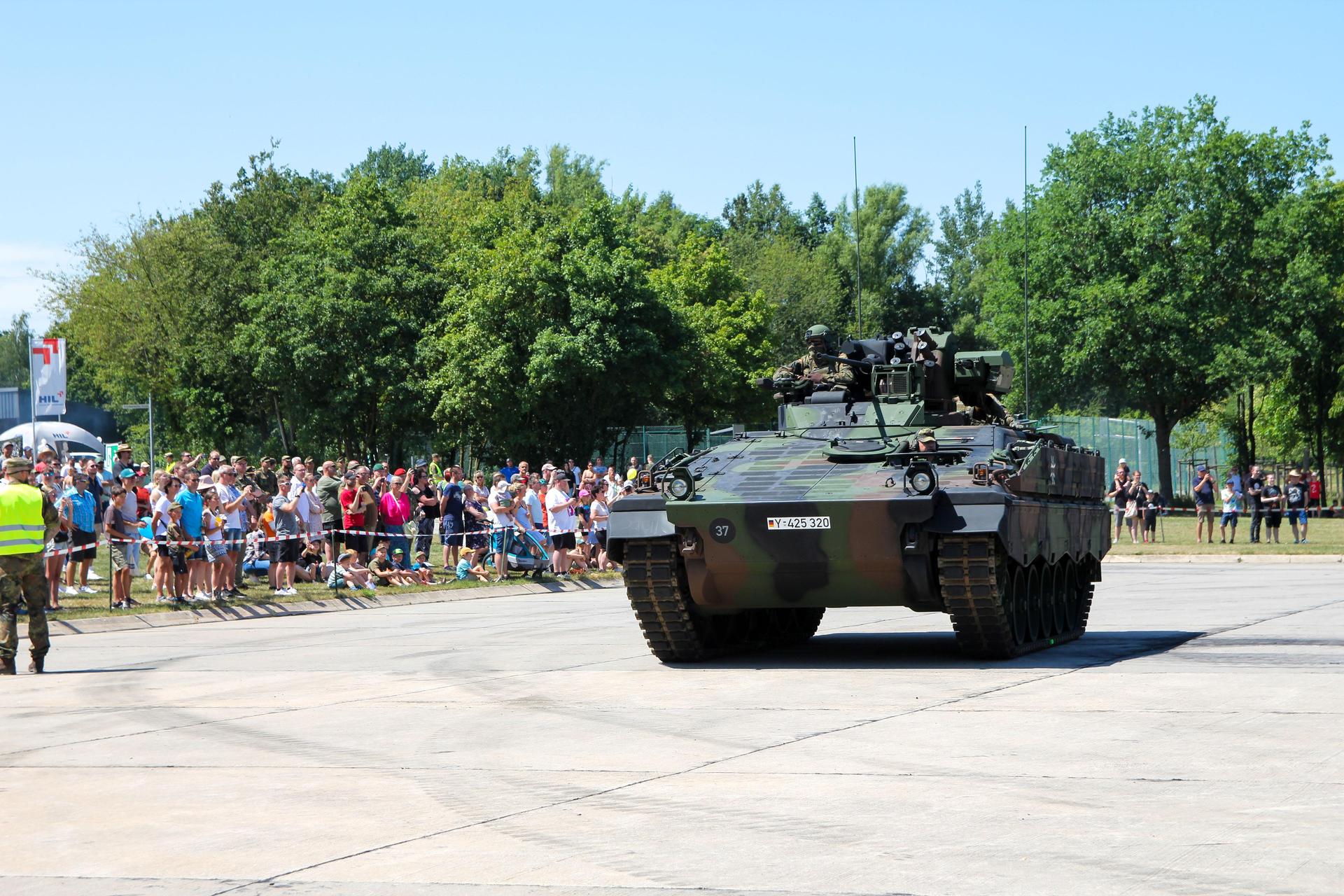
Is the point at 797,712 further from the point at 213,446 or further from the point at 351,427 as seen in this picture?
the point at 213,446

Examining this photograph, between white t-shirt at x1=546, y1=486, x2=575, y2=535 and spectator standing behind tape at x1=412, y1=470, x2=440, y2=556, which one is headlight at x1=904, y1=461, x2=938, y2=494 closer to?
white t-shirt at x1=546, y1=486, x2=575, y2=535

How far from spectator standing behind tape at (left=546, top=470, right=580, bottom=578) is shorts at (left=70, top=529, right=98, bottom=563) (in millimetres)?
7773

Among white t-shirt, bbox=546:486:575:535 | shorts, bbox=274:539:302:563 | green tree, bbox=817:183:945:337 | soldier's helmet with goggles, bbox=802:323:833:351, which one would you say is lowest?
shorts, bbox=274:539:302:563

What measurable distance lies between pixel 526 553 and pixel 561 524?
2.79 ft

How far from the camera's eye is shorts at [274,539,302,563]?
75.3ft

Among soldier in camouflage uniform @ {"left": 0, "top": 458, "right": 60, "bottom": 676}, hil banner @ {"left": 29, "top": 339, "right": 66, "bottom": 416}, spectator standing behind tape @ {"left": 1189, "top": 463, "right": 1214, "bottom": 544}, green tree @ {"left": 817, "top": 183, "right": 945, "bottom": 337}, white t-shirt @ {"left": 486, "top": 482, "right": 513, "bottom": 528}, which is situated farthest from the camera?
green tree @ {"left": 817, "top": 183, "right": 945, "bottom": 337}

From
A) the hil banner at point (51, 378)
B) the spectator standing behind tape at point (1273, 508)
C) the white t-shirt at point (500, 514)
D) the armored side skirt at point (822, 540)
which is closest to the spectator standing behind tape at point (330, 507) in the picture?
the white t-shirt at point (500, 514)

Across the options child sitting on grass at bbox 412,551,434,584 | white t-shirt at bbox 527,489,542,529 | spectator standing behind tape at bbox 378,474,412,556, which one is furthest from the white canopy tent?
spectator standing behind tape at bbox 378,474,412,556

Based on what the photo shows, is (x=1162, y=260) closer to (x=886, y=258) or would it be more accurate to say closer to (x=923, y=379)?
(x=886, y=258)

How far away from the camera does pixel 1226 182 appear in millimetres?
55125

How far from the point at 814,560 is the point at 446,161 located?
245 feet

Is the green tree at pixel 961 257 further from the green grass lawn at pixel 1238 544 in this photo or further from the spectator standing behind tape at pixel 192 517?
the spectator standing behind tape at pixel 192 517

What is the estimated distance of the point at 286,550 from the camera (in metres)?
23.0

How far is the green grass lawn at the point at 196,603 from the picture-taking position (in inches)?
792
